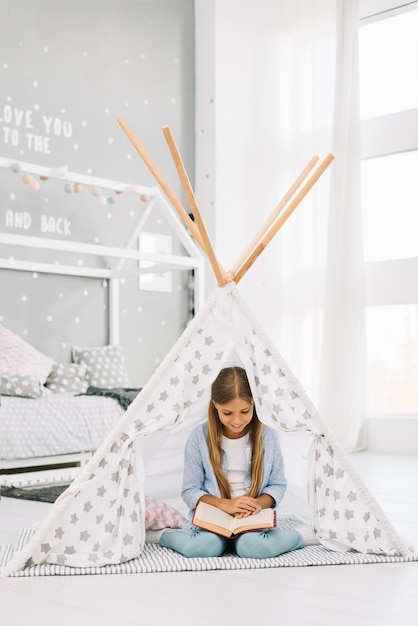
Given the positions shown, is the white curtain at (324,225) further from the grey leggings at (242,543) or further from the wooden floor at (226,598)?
the wooden floor at (226,598)

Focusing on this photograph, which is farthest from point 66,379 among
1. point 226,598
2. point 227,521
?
point 226,598

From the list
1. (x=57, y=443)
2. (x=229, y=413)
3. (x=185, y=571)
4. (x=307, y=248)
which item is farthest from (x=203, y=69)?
(x=185, y=571)

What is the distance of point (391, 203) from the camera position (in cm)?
496

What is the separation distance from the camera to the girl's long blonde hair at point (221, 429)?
2.18 meters

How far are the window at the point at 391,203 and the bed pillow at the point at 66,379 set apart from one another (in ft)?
5.96

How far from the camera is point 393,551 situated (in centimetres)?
209

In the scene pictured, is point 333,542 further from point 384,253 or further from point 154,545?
point 384,253

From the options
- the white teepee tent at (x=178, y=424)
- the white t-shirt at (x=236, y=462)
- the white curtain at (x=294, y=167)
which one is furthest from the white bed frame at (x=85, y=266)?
the white t-shirt at (x=236, y=462)

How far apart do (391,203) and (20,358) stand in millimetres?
2407

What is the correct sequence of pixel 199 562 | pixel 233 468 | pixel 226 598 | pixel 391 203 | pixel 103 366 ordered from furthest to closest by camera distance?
pixel 391 203 < pixel 103 366 < pixel 233 468 < pixel 199 562 < pixel 226 598

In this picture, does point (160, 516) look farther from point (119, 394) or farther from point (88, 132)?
point (88, 132)

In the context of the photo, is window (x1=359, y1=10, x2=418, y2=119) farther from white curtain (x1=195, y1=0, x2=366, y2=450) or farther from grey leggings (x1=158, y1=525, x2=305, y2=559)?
grey leggings (x1=158, y1=525, x2=305, y2=559)

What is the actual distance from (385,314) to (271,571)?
10.4 feet

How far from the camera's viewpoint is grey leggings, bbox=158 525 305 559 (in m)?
2.07
